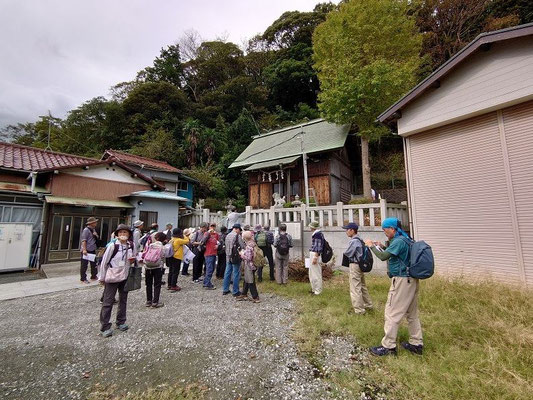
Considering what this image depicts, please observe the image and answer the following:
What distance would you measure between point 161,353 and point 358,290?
3883 millimetres

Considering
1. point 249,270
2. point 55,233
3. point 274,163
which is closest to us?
point 249,270

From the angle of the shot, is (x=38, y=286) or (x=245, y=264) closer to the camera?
(x=245, y=264)

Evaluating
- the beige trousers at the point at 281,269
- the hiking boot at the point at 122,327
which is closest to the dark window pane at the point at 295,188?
the beige trousers at the point at 281,269

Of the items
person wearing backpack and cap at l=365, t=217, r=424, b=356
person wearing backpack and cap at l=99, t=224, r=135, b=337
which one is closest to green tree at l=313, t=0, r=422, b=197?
person wearing backpack and cap at l=365, t=217, r=424, b=356

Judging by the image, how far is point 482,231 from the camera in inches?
244

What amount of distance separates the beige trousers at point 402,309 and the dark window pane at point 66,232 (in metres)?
14.3

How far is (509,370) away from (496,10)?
26.0m

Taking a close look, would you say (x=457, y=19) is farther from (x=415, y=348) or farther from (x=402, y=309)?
(x=415, y=348)

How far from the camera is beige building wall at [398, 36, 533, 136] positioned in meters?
5.71

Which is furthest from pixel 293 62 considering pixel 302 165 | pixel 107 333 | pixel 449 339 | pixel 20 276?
pixel 107 333

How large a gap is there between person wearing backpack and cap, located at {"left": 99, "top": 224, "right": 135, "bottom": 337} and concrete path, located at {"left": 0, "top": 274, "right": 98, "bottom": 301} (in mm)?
4266

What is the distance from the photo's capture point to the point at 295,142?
17.2m

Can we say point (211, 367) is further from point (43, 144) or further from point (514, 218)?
point (43, 144)

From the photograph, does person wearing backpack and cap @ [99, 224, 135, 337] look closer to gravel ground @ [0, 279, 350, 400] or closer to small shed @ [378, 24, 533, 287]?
gravel ground @ [0, 279, 350, 400]
